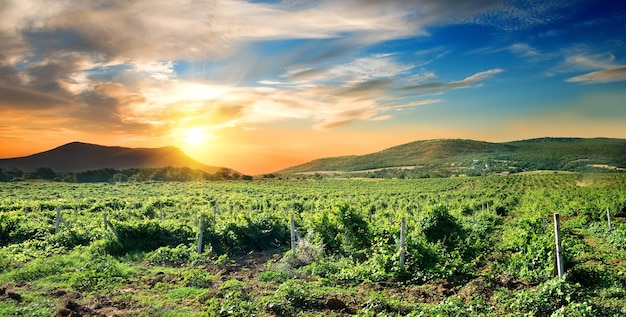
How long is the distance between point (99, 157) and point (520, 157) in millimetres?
165150

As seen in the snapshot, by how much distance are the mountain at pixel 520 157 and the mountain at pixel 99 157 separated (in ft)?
271

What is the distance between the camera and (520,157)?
152 meters

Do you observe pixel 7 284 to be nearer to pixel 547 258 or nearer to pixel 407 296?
pixel 407 296

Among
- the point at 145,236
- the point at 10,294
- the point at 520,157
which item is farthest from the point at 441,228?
the point at 520,157

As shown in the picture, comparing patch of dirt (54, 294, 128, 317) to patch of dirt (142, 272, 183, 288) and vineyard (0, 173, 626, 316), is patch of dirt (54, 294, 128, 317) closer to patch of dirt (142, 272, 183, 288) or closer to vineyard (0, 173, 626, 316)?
vineyard (0, 173, 626, 316)

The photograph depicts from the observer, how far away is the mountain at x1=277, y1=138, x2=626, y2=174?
124 meters

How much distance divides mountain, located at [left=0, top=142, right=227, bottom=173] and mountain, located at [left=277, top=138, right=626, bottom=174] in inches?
3249

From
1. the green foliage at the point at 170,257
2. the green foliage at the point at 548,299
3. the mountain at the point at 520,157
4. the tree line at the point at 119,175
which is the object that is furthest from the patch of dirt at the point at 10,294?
the mountain at the point at 520,157

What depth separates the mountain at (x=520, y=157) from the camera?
124250 mm

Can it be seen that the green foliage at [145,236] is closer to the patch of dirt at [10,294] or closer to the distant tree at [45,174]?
the patch of dirt at [10,294]

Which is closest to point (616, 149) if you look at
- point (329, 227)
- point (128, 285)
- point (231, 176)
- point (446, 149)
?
point (446, 149)

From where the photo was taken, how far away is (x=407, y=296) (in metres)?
9.73

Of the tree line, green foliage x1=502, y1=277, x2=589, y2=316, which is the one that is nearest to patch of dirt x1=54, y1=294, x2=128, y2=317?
green foliage x1=502, y1=277, x2=589, y2=316

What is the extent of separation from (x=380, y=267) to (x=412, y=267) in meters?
0.97
